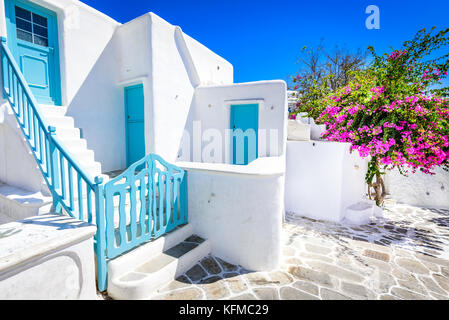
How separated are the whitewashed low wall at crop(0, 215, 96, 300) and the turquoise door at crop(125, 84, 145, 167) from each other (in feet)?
11.8

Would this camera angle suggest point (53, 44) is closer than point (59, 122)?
No

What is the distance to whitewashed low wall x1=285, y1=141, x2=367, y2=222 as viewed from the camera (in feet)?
19.4

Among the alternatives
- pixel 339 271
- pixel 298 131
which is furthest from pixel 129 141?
pixel 339 271

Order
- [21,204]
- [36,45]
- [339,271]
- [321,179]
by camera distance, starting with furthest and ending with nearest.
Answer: [321,179]
[36,45]
[339,271]
[21,204]

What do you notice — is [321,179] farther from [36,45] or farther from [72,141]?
[36,45]

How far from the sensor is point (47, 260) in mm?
2078

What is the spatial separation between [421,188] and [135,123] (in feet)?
33.5

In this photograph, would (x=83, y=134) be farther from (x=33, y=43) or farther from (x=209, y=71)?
(x=209, y=71)

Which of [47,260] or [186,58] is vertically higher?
[186,58]

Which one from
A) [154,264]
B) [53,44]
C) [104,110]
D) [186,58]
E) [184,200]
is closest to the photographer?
[154,264]

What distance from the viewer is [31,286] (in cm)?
196

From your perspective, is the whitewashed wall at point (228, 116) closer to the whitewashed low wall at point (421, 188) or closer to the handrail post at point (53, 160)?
the handrail post at point (53, 160)

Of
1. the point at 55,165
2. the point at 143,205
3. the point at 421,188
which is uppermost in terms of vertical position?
the point at 55,165
